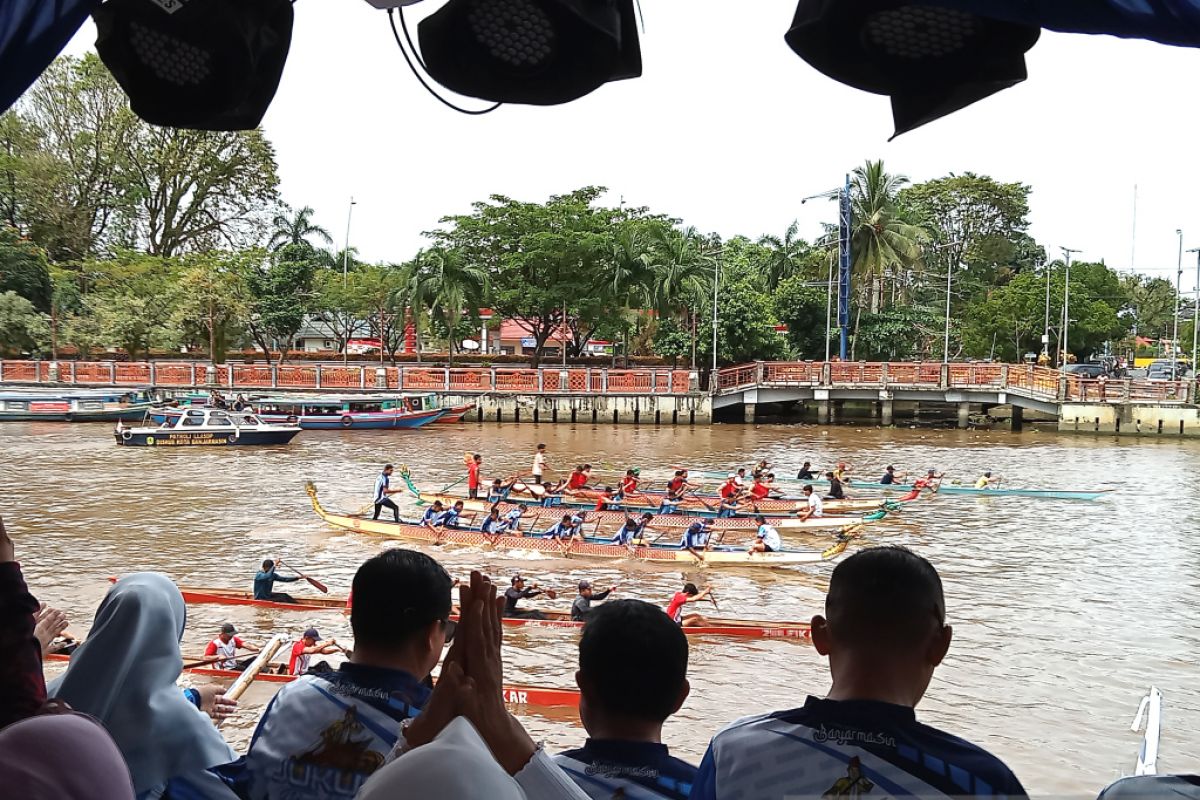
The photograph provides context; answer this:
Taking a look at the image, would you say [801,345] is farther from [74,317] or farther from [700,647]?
[700,647]

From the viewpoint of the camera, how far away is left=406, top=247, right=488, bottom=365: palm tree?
37.4 meters

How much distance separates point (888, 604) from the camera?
191 centimetres

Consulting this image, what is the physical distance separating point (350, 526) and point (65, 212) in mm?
35044

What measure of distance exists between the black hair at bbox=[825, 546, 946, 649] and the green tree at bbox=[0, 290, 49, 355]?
43.7 metres

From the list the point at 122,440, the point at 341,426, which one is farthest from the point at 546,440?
the point at 122,440

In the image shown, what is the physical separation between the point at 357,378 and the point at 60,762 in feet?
122

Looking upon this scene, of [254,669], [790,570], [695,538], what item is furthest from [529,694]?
[790,570]

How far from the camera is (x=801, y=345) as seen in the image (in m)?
42.8

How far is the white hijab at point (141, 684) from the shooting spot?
2.17 metres

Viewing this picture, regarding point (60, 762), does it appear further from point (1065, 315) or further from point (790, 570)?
point (1065, 315)

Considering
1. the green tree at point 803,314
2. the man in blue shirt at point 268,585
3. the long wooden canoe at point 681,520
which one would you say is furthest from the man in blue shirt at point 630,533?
Answer: the green tree at point 803,314

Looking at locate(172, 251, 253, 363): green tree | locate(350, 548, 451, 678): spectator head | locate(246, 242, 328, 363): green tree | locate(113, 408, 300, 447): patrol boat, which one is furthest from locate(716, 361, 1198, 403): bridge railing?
locate(350, 548, 451, 678): spectator head

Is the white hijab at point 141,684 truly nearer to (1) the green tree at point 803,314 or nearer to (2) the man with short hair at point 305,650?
(2) the man with short hair at point 305,650

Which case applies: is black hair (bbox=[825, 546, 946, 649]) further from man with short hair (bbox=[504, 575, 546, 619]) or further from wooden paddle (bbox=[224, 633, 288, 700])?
man with short hair (bbox=[504, 575, 546, 619])
